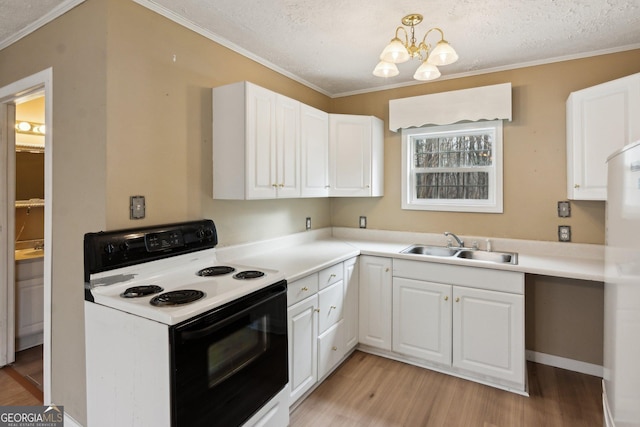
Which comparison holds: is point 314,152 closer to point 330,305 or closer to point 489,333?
point 330,305

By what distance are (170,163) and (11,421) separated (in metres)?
1.82

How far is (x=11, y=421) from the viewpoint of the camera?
2.02m

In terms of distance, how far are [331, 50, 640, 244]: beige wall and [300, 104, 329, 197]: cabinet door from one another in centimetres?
104

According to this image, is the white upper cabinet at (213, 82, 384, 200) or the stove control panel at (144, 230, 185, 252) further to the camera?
the white upper cabinet at (213, 82, 384, 200)

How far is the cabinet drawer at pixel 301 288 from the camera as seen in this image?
6.70ft

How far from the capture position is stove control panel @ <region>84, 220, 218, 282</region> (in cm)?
158

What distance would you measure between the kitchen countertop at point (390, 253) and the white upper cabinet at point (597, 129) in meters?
0.47

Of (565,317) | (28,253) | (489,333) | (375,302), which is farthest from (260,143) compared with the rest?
(565,317)

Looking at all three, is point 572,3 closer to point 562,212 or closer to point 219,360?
point 562,212

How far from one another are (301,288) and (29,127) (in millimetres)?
3059

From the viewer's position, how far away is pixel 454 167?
3.14 metres

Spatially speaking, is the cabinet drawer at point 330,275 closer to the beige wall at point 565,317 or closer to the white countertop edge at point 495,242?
the white countertop edge at point 495,242

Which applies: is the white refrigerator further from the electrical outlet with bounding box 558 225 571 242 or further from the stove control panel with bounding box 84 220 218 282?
the stove control panel with bounding box 84 220 218 282

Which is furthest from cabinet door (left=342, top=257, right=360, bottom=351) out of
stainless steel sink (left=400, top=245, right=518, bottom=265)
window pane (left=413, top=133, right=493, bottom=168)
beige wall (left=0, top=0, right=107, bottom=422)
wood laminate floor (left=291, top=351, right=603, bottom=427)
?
beige wall (left=0, top=0, right=107, bottom=422)
